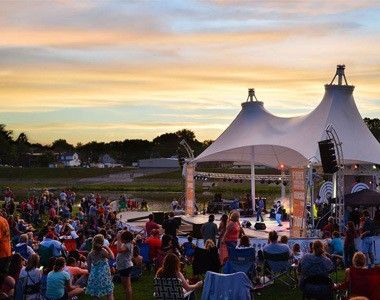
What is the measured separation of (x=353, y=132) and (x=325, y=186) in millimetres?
2536

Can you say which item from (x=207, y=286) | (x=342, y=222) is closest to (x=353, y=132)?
(x=342, y=222)

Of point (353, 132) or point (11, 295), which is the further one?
point (353, 132)

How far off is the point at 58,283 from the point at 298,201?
1140 centimetres

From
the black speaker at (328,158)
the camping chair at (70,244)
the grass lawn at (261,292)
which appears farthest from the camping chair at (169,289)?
the black speaker at (328,158)

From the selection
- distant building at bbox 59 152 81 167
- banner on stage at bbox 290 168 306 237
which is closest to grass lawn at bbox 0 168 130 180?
banner on stage at bbox 290 168 306 237

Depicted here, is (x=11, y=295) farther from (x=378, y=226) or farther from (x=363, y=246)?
(x=378, y=226)

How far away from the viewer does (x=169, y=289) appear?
26.2 feet

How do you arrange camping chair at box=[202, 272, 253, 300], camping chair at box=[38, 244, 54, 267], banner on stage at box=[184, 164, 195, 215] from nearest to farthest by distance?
camping chair at box=[202, 272, 253, 300], camping chair at box=[38, 244, 54, 267], banner on stage at box=[184, 164, 195, 215]

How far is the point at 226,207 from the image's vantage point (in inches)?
1281

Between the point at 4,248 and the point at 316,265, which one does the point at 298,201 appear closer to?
the point at 316,265

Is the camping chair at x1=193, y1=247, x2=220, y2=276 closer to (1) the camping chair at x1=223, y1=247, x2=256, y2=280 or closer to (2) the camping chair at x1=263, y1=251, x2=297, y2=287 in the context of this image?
(1) the camping chair at x1=223, y1=247, x2=256, y2=280

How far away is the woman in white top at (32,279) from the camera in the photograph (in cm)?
905

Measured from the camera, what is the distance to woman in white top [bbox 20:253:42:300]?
9.05 metres

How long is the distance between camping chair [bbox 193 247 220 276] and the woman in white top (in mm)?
3522
